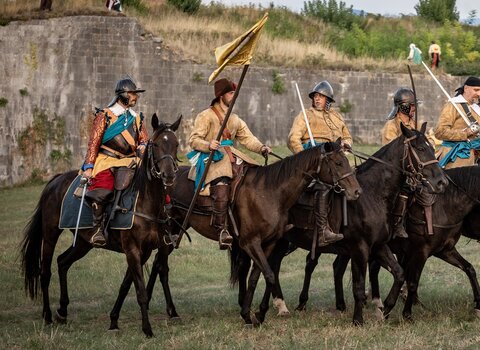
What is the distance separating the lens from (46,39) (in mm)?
32375

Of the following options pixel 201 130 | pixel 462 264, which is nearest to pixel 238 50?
pixel 201 130

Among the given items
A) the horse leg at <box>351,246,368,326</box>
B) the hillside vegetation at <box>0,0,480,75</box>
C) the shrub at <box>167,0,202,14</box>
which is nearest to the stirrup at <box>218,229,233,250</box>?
the horse leg at <box>351,246,368,326</box>

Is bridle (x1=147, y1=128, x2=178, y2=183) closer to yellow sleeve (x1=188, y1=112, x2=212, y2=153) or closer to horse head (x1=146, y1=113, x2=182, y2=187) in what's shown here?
horse head (x1=146, y1=113, x2=182, y2=187)

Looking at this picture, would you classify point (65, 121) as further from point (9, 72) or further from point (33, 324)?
point (33, 324)

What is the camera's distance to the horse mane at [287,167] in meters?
13.1

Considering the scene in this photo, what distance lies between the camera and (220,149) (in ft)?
45.2

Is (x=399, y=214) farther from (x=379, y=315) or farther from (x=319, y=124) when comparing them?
(x=319, y=124)

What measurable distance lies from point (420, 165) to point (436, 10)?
39.8 meters

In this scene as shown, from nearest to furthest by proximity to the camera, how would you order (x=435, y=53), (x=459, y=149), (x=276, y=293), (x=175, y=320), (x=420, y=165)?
(x=420, y=165) → (x=175, y=320) → (x=276, y=293) → (x=459, y=149) → (x=435, y=53)

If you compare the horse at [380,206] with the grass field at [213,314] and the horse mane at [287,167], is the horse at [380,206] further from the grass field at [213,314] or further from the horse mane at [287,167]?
the horse mane at [287,167]

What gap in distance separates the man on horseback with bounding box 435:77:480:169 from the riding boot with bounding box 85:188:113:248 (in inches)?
194

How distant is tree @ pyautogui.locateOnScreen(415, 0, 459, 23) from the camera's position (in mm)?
51344

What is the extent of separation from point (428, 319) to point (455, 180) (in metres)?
1.86

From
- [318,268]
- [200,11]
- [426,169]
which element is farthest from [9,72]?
[426,169]
